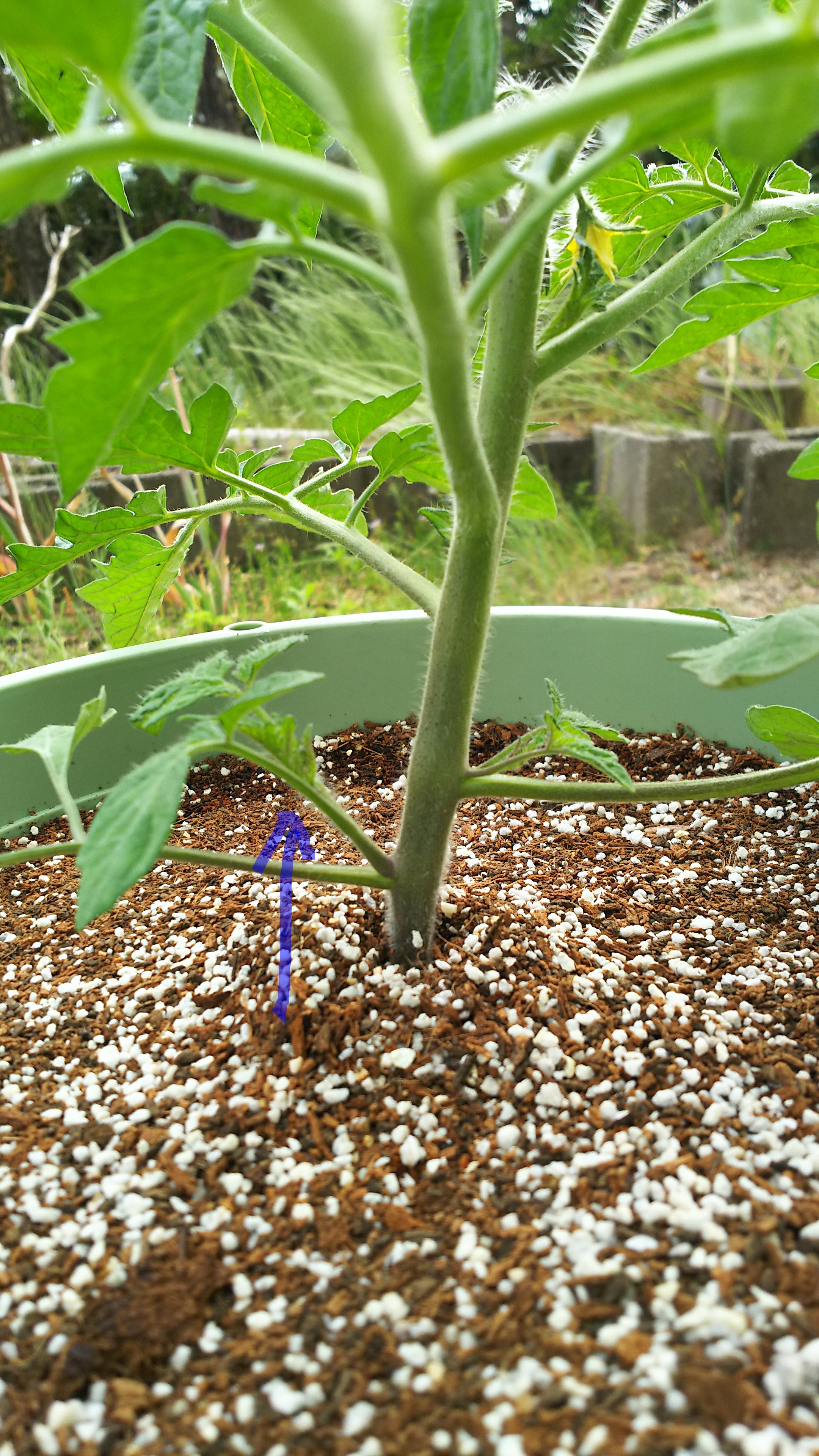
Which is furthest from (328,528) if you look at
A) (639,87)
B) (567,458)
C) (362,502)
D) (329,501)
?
(567,458)

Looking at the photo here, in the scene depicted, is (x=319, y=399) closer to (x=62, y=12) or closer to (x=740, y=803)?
(x=740, y=803)

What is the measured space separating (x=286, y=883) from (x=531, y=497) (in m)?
0.43

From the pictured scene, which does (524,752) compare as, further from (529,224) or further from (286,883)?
(529,224)

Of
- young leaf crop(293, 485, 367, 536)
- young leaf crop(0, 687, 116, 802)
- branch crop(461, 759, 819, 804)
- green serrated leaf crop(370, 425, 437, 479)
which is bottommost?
branch crop(461, 759, 819, 804)

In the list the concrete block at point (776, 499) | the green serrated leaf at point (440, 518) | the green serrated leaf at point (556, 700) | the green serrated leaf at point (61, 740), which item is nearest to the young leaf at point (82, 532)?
the green serrated leaf at point (61, 740)

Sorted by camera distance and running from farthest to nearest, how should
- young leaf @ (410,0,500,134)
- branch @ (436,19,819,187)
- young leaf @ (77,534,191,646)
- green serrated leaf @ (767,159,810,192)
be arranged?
1. young leaf @ (77,534,191,646)
2. green serrated leaf @ (767,159,810,192)
3. young leaf @ (410,0,500,134)
4. branch @ (436,19,819,187)

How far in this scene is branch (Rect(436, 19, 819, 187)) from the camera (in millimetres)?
282

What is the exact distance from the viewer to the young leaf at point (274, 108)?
2.22 ft

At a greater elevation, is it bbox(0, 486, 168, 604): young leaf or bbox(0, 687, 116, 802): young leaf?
bbox(0, 486, 168, 604): young leaf

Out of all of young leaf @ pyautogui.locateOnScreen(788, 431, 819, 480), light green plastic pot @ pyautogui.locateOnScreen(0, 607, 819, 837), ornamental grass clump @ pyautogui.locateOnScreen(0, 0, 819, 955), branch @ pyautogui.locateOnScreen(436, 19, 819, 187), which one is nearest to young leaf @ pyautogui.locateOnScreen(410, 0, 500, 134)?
ornamental grass clump @ pyautogui.locateOnScreen(0, 0, 819, 955)

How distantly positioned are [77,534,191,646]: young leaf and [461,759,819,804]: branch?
0.35 m

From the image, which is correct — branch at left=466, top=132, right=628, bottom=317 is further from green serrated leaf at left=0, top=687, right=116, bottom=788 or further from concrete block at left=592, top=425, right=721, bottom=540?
concrete block at left=592, top=425, right=721, bottom=540

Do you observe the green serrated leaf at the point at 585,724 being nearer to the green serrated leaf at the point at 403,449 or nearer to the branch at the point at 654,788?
the branch at the point at 654,788

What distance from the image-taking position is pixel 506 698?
1.17m
